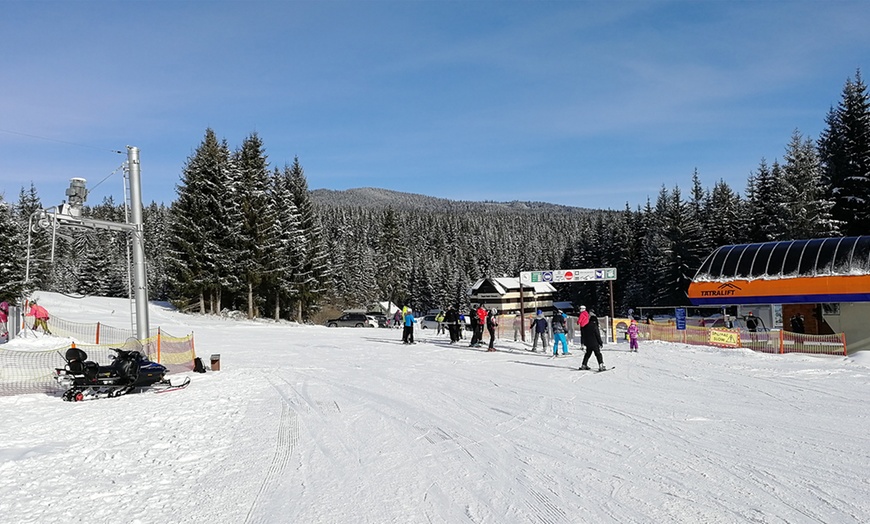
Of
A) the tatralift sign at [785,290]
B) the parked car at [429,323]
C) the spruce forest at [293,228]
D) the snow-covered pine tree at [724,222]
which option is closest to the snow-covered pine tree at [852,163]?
the spruce forest at [293,228]

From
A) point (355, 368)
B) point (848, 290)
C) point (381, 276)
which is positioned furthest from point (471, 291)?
point (355, 368)

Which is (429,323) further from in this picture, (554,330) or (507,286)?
(554,330)

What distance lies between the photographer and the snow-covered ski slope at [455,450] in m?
5.64

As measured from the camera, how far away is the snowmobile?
43.2ft

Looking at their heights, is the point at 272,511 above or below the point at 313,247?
below

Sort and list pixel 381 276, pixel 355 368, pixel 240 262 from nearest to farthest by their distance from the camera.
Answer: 1. pixel 355 368
2. pixel 240 262
3. pixel 381 276

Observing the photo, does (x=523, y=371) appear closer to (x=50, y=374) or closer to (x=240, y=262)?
(x=50, y=374)

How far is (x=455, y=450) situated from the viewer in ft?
26.0

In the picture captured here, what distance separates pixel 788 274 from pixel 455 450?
85.8 ft

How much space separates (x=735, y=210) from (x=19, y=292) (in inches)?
2490

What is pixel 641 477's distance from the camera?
6.41 metres

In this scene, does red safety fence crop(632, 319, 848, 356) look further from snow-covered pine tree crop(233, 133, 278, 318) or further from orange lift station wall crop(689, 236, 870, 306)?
snow-covered pine tree crop(233, 133, 278, 318)

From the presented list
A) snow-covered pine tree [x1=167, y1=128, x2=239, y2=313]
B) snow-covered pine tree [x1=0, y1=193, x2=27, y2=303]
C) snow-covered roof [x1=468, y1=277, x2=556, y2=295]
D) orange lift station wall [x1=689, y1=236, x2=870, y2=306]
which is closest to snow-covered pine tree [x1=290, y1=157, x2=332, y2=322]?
snow-covered pine tree [x1=167, y1=128, x2=239, y2=313]

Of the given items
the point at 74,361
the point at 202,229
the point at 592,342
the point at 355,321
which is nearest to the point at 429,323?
the point at 355,321
